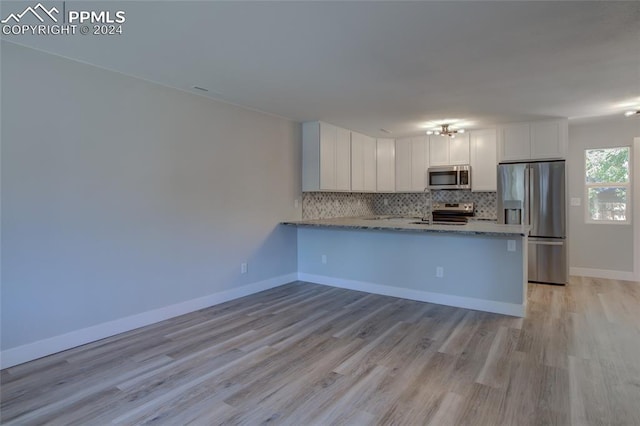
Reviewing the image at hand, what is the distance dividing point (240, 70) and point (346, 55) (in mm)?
968

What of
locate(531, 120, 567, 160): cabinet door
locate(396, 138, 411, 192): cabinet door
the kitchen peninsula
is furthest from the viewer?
locate(396, 138, 411, 192): cabinet door

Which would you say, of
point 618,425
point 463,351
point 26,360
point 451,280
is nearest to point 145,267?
point 26,360

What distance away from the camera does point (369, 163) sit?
20.6 ft

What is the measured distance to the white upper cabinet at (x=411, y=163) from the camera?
6257 mm

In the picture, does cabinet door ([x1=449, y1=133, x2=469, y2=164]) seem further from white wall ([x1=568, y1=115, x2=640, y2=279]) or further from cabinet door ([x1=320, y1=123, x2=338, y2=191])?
cabinet door ([x1=320, y1=123, x2=338, y2=191])

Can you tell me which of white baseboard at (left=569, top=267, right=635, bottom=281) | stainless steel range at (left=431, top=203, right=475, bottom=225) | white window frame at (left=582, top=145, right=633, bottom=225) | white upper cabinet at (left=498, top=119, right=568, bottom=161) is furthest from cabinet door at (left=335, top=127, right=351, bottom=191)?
white baseboard at (left=569, top=267, right=635, bottom=281)

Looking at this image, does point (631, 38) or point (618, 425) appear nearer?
point (618, 425)

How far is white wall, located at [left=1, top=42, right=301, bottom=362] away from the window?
202 inches

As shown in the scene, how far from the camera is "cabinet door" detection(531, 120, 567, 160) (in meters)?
4.94

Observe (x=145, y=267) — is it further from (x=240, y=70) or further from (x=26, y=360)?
(x=240, y=70)

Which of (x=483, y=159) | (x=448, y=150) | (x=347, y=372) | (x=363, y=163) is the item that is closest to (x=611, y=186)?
(x=483, y=159)

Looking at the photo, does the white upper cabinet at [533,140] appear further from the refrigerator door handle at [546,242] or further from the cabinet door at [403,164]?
the cabinet door at [403,164]

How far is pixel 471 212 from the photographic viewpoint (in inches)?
241

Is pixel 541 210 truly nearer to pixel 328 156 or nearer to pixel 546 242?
pixel 546 242
